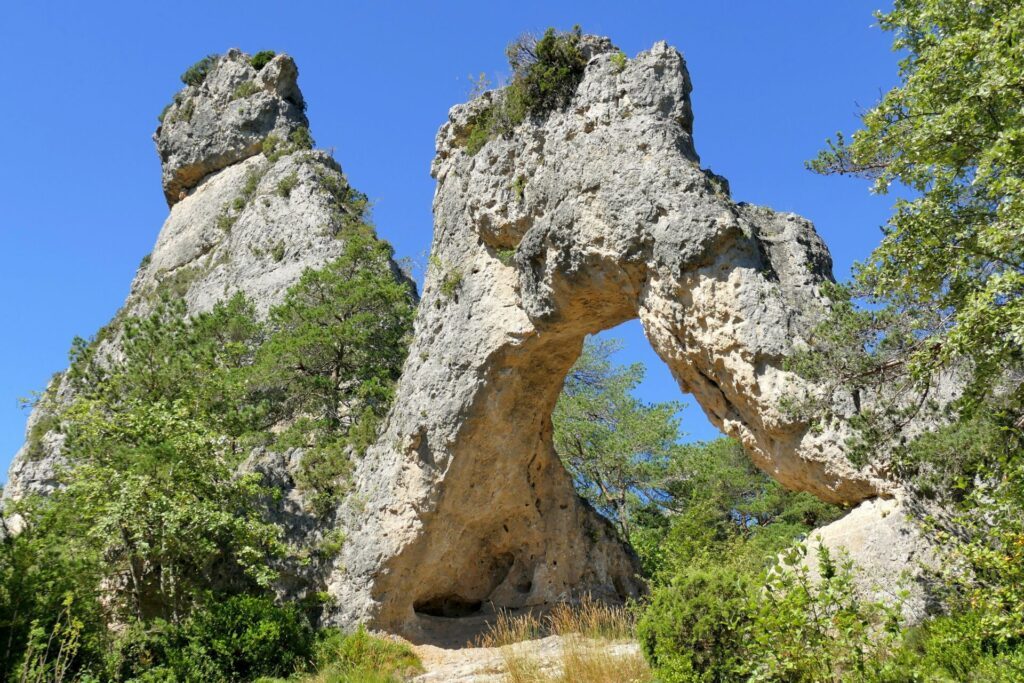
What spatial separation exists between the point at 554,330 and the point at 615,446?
11190mm

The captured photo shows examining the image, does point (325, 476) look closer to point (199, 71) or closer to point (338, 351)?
point (338, 351)

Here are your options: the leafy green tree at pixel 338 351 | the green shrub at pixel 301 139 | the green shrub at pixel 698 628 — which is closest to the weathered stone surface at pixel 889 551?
the green shrub at pixel 698 628

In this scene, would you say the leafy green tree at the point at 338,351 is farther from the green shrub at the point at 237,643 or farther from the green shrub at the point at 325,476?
the green shrub at the point at 237,643

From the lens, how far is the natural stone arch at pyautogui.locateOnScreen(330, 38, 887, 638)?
422 inches

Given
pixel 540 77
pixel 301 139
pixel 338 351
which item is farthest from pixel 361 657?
pixel 301 139

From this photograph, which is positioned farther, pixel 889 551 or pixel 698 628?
pixel 889 551

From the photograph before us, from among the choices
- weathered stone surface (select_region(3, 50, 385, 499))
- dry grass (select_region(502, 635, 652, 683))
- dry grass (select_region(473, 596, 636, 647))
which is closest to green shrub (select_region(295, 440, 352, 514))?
dry grass (select_region(473, 596, 636, 647))

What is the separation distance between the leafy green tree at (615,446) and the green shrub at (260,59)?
1759 cm

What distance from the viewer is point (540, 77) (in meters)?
14.2

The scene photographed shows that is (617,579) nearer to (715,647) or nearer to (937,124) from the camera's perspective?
(715,647)

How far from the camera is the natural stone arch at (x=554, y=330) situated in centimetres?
1071

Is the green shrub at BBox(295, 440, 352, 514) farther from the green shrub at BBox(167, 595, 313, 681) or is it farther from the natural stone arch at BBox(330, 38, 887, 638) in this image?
the green shrub at BBox(167, 595, 313, 681)

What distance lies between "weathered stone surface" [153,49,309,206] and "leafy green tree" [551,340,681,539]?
1435cm

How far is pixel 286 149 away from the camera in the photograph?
2878 cm
